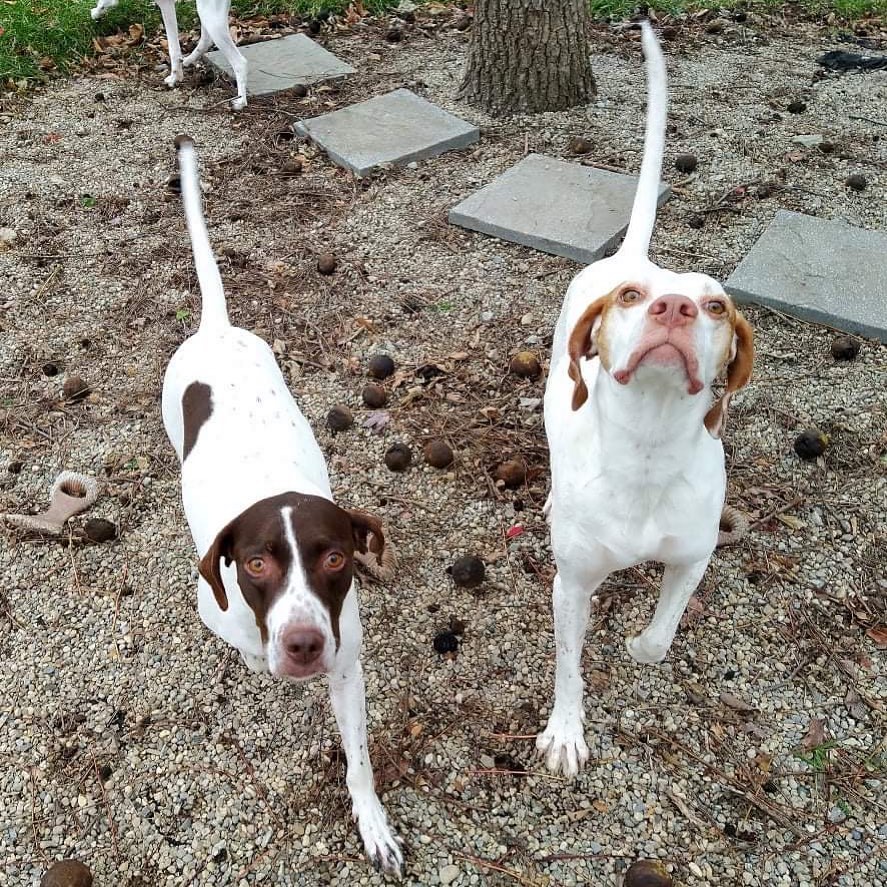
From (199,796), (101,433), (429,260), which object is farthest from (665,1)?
(199,796)

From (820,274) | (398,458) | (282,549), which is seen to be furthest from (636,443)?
(820,274)

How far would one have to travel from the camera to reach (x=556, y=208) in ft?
18.0

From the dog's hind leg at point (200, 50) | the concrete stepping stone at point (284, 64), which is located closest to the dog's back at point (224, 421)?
the concrete stepping stone at point (284, 64)

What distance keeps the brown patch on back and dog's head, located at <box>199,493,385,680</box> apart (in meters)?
0.85

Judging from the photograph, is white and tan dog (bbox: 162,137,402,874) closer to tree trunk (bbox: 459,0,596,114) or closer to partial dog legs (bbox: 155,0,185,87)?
tree trunk (bbox: 459,0,596,114)

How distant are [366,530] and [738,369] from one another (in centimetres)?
110

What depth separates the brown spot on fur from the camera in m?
2.15

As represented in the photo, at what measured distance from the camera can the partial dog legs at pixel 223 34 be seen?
688 centimetres

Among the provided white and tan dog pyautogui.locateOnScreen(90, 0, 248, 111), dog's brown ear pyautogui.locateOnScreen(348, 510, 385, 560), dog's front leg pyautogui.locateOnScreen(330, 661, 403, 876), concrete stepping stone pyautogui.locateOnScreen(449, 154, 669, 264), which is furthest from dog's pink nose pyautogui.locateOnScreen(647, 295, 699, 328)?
white and tan dog pyautogui.locateOnScreen(90, 0, 248, 111)

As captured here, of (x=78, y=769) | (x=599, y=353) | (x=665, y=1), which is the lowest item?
(x=78, y=769)

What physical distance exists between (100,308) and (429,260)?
6.72ft

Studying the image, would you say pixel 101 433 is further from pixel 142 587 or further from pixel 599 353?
pixel 599 353

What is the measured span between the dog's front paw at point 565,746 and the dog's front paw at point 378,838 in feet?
1.91

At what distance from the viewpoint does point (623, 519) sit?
229 cm
